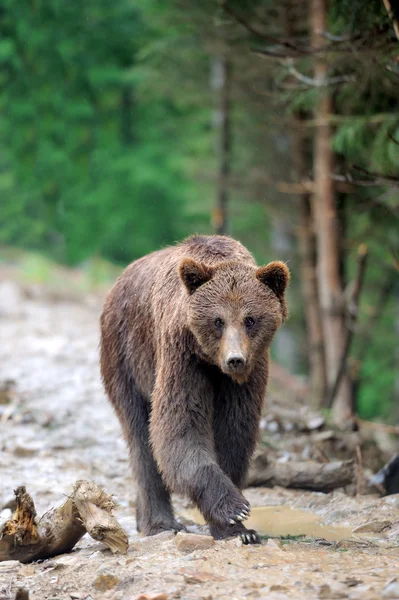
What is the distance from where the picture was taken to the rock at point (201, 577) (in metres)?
4.58

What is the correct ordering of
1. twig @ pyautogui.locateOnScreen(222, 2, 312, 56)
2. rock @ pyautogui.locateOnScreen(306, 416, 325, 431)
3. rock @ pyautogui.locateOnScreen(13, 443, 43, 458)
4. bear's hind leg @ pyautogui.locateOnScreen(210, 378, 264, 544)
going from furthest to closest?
rock @ pyautogui.locateOnScreen(306, 416, 325, 431) < rock @ pyautogui.locateOnScreen(13, 443, 43, 458) < twig @ pyautogui.locateOnScreen(222, 2, 312, 56) < bear's hind leg @ pyautogui.locateOnScreen(210, 378, 264, 544)

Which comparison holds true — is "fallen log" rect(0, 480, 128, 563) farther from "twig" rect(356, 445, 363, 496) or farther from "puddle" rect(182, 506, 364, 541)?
"twig" rect(356, 445, 363, 496)

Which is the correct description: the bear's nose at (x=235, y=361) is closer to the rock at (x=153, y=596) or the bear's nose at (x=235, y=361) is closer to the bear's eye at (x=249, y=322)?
the bear's eye at (x=249, y=322)

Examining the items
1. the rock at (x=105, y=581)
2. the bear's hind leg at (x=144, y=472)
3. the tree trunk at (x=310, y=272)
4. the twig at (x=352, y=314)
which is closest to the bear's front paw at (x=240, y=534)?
the bear's hind leg at (x=144, y=472)

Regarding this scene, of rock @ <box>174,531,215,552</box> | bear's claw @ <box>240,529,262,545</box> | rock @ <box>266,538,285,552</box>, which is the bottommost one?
bear's claw @ <box>240,529,262,545</box>

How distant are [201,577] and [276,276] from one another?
2.19 meters

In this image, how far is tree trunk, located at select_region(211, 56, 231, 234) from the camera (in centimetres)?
1567

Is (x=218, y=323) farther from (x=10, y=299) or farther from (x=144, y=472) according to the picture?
(x=10, y=299)

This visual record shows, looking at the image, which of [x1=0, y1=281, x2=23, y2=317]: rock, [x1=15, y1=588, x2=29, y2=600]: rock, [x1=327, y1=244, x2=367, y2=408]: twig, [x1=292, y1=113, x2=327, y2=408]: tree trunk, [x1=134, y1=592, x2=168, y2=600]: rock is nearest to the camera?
[x1=134, y1=592, x2=168, y2=600]: rock

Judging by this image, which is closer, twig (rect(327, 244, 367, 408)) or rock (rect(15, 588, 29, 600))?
rock (rect(15, 588, 29, 600))

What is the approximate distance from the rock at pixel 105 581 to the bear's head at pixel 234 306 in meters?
1.47

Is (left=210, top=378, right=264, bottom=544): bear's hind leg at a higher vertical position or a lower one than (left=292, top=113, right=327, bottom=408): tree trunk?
higher

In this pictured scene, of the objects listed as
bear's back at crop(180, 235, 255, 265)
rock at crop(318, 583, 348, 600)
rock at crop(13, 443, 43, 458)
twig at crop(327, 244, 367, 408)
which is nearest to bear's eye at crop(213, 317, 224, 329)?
bear's back at crop(180, 235, 255, 265)

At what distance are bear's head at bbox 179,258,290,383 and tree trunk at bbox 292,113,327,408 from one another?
26.2ft
